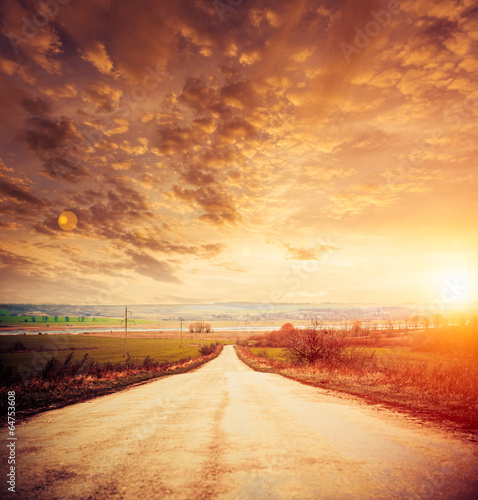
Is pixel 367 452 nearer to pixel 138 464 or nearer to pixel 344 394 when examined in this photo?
pixel 138 464

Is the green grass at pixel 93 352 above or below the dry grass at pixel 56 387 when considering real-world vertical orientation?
below

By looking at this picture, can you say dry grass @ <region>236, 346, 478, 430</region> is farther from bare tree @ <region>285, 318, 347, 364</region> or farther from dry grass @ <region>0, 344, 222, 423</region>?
dry grass @ <region>0, 344, 222, 423</region>

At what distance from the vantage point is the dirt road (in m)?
4.78

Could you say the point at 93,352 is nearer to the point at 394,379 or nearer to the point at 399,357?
the point at 399,357

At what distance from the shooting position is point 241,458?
602cm

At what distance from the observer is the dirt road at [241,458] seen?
188 inches

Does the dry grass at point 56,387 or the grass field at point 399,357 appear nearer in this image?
the dry grass at point 56,387

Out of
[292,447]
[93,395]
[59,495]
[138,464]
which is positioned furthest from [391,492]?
[93,395]

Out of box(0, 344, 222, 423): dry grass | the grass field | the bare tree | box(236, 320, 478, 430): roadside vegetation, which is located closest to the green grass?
box(0, 344, 222, 423): dry grass

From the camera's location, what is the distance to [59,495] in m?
4.64

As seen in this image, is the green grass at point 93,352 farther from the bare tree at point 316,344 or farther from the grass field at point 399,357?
the bare tree at point 316,344

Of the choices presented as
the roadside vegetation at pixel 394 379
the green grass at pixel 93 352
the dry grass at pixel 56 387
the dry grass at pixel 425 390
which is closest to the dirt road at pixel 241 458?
the dry grass at pixel 425 390

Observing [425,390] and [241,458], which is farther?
[425,390]

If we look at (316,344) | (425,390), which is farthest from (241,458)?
(316,344)
